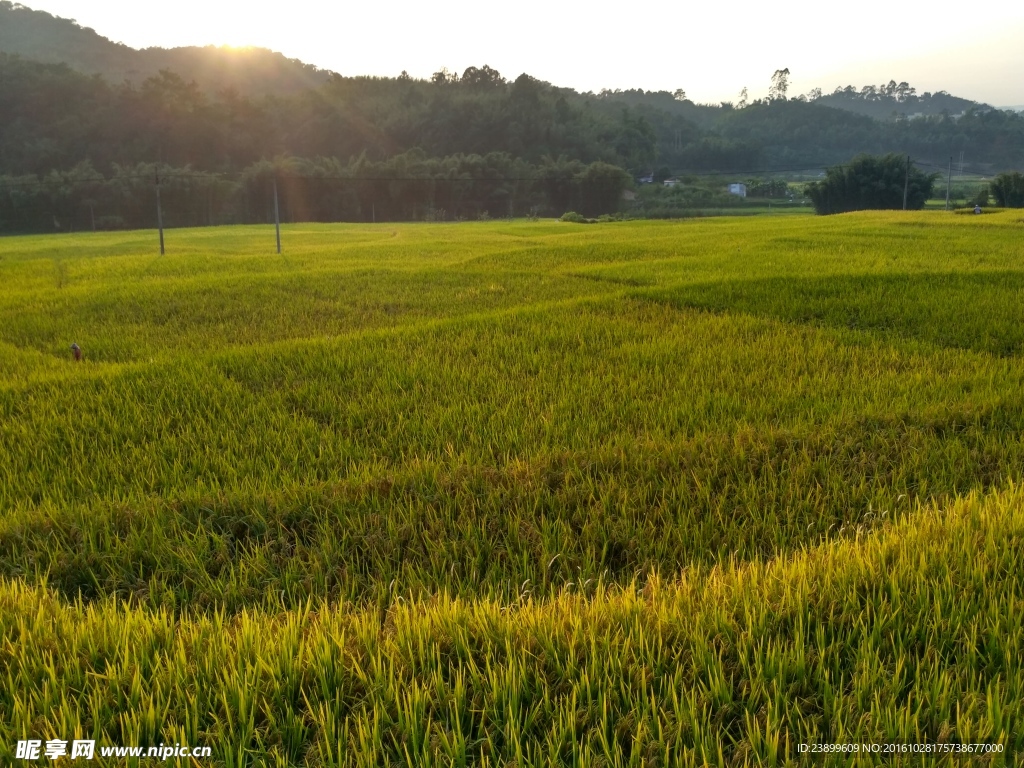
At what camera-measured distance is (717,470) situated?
3312 millimetres

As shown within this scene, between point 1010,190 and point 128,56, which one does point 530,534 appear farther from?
point 128,56

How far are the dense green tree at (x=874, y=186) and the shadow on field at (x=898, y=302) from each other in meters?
46.2

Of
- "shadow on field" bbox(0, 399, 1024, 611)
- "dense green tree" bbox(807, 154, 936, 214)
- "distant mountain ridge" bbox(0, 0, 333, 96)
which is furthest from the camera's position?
"distant mountain ridge" bbox(0, 0, 333, 96)

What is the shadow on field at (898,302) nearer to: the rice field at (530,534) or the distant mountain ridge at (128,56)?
the rice field at (530,534)

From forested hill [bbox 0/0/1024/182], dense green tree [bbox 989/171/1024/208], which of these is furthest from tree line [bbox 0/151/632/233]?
dense green tree [bbox 989/171/1024/208]

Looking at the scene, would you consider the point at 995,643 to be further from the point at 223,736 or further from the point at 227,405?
the point at 227,405

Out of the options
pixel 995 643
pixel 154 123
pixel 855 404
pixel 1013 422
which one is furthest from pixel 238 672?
pixel 154 123

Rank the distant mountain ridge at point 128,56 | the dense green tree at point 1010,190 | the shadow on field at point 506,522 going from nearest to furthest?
the shadow on field at point 506,522 → the dense green tree at point 1010,190 → the distant mountain ridge at point 128,56

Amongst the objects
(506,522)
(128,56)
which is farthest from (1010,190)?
(128,56)

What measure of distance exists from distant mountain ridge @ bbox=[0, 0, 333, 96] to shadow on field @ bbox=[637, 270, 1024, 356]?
87955mm

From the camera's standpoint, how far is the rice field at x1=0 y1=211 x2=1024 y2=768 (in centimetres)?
141

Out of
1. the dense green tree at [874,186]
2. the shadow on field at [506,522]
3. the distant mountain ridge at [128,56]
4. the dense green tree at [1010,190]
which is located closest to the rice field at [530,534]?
the shadow on field at [506,522]

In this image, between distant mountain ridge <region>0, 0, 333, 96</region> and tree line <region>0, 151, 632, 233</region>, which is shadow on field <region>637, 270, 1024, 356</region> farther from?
distant mountain ridge <region>0, 0, 333, 96</region>

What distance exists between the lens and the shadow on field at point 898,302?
5.81 meters
